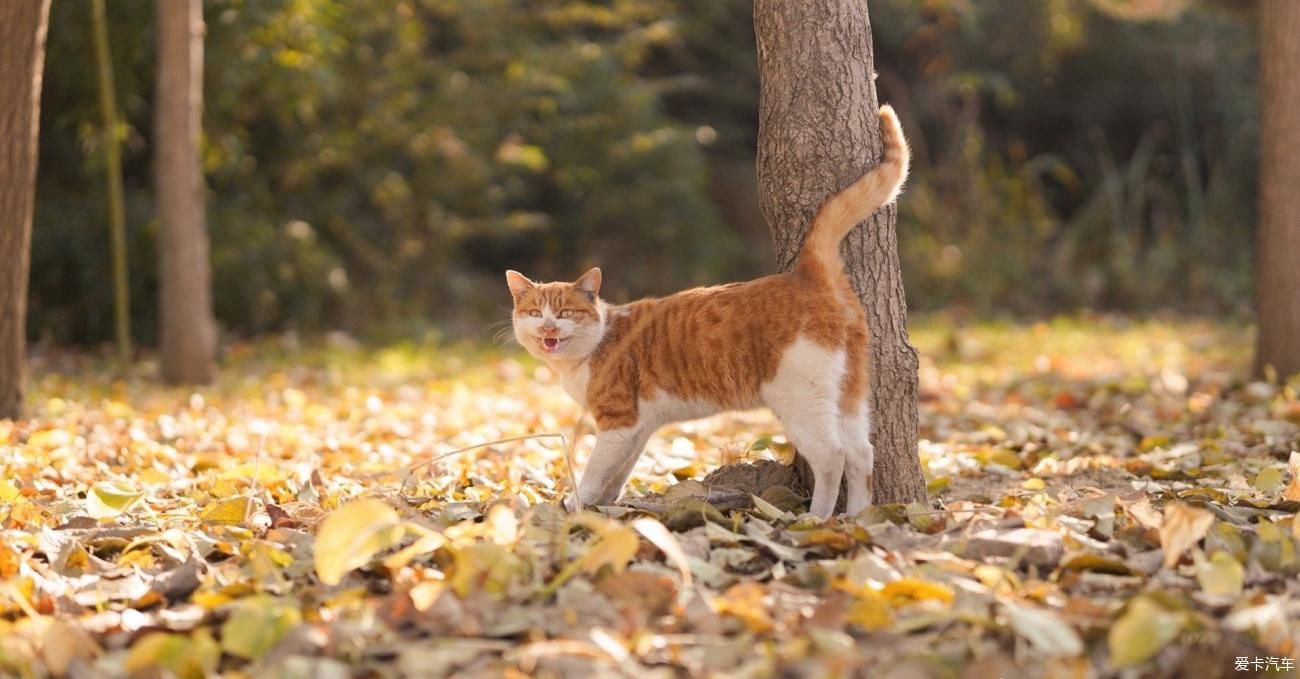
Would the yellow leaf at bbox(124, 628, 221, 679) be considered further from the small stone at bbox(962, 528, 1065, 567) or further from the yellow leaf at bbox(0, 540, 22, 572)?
the small stone at bbox(962, 528, 1065, 567)

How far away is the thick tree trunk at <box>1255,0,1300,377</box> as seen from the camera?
226 inches

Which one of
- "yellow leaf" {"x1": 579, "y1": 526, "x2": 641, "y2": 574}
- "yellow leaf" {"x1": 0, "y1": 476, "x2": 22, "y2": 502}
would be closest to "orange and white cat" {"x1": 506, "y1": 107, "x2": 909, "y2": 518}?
"yellow leaf" {"x1": 579, "y1": 526, "x2": 641, "y2": 574}

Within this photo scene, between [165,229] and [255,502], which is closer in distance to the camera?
[255,502]

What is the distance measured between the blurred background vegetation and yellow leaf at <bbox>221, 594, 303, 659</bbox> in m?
6.08

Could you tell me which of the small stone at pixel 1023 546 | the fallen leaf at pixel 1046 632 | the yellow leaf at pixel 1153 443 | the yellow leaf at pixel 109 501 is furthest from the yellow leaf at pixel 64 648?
the yellow leaf at pixel 1153 443

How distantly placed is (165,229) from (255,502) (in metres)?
3.97

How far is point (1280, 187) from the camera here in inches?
230

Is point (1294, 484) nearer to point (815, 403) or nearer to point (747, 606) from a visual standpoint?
point (815, 403)

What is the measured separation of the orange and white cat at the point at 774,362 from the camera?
3227mm

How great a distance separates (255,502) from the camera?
11.1 feet

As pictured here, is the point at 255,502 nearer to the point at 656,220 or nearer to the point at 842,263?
the point at 842,263

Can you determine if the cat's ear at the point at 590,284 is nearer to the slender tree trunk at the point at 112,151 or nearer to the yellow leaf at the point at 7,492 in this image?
the yellow leaf at the point at 7,492

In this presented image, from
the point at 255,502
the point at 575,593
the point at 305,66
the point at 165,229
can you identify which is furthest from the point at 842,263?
the point at 305,66

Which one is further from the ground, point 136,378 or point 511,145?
point 511,145
